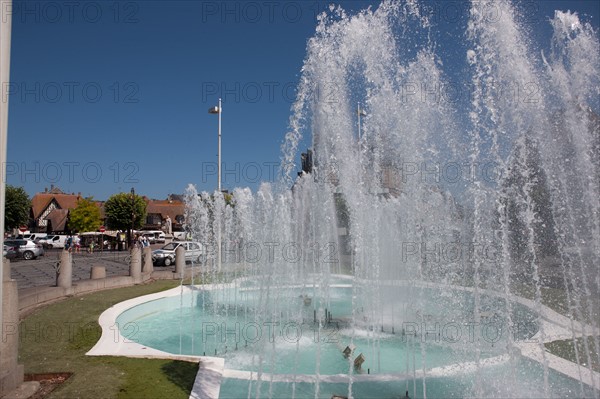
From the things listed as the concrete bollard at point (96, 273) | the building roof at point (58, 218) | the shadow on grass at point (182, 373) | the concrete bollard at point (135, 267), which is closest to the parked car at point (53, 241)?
the building roof at point (58, 218)

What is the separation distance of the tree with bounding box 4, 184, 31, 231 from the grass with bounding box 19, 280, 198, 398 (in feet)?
147

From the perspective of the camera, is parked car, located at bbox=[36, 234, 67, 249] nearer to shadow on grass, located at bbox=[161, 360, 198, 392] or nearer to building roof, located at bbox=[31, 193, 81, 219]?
building roof, located at bbox=[31, 193, 81, 219]

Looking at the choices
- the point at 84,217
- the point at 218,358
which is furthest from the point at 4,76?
the point at 84,217

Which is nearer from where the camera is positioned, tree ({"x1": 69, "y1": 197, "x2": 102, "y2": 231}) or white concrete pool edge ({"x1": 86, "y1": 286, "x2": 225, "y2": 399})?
white concrete pool edge ({"x1": 86, "y1": 286, "x2": 225, "y2": 399})

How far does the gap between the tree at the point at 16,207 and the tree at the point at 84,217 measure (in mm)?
5114

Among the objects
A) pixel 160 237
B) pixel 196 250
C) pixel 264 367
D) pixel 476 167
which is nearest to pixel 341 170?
pixel 476 167

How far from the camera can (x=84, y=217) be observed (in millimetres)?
53312

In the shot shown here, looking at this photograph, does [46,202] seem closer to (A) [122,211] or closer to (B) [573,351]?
(A) [122,211]

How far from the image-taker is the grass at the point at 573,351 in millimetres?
7055

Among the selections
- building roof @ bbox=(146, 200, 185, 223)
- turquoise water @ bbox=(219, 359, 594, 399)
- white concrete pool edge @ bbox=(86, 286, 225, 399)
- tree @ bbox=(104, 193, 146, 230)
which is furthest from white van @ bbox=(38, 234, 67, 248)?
turquoise water @ bbox=(219, 359, 594, 399)

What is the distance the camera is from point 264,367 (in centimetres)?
744

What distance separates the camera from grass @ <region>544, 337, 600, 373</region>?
7.05 m

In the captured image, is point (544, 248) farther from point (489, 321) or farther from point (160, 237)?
point (160, 237)

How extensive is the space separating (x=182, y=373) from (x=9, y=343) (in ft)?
7.92
